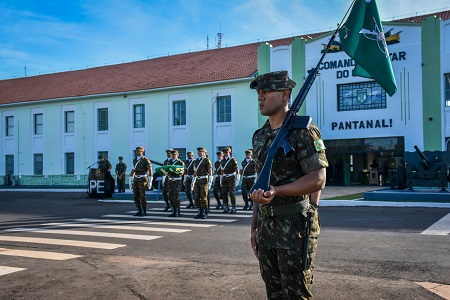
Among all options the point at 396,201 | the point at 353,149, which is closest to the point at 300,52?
the point at 353,149

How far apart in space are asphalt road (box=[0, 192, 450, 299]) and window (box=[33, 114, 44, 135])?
2579cm

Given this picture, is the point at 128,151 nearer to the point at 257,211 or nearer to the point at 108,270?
the point at 108,270

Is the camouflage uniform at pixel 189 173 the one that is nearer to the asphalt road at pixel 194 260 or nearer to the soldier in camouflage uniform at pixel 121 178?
the asphalt road at pixel 194 260

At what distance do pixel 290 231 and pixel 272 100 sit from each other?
0.95m

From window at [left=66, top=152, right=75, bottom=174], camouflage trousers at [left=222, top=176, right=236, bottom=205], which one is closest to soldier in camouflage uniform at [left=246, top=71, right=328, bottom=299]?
camouflage trousers at [left=222, top=176, right=236, bottom=205]

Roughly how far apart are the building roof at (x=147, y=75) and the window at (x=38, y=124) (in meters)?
1.48

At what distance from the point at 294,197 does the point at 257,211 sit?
0.42 m

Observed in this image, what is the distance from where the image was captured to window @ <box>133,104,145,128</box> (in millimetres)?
32625

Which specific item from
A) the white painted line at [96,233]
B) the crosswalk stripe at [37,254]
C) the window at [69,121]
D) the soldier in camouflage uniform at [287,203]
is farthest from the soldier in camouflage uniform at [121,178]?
the soldier in camouflage uniform at [287,203]

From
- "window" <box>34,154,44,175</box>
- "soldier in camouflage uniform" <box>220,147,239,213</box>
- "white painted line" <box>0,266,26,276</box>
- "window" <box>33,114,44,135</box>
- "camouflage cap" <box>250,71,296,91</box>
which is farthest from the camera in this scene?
"window" <box>34,154,44,175</box>

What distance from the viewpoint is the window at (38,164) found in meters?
36.7

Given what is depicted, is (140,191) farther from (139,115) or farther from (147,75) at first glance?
(147,75)

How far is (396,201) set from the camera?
16469 mm

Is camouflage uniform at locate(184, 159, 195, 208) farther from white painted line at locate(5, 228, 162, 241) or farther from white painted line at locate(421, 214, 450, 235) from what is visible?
white painted line at locate(421, 214, 450, 235)
